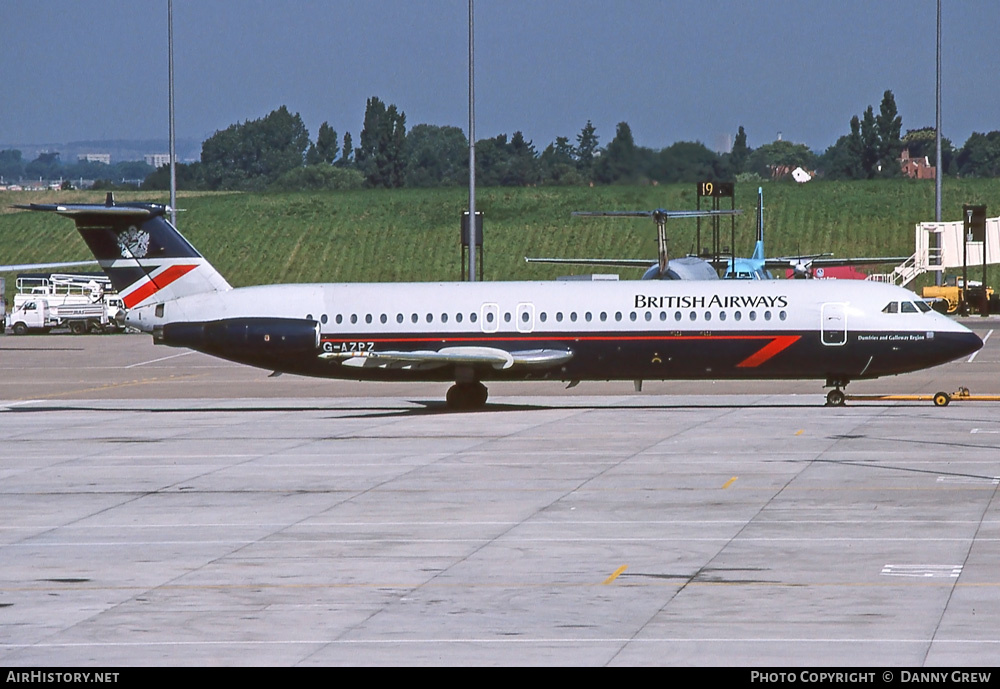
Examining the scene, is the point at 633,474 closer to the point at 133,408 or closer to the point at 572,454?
the point at 572,454

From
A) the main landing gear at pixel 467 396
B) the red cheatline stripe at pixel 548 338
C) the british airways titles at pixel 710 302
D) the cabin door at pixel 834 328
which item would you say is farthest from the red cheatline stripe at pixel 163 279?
Result: the cabin door at pixel 834 328

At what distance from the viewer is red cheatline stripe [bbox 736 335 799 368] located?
124ft

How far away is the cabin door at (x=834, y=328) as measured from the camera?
37.8m

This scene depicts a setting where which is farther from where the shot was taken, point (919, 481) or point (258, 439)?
point (258, 439)

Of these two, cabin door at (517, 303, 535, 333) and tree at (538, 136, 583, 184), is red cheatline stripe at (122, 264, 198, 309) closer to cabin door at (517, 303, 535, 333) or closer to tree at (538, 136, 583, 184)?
cabin door at (517, 303, 535, 333)

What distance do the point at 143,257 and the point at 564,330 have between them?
11256mm

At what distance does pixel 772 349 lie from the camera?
38.0 m

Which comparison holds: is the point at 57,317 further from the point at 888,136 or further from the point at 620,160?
the point at 888,136

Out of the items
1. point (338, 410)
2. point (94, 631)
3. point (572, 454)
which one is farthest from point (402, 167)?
point (94, 631)

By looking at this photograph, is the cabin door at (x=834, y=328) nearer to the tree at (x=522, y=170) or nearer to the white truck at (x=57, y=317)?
the white truck at (x=57, y=317)

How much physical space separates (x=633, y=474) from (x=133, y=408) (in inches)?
790
